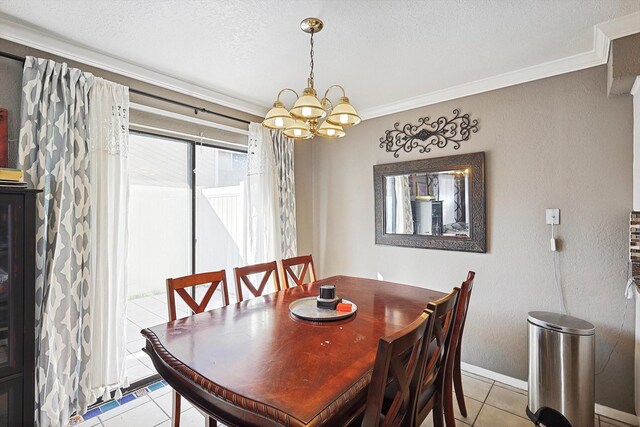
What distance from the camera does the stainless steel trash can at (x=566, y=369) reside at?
6.61 ft

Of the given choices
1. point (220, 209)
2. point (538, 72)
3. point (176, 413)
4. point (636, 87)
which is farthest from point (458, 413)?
point (220, 209)

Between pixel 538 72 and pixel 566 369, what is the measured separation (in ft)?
7.05

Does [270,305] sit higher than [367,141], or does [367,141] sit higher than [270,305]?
[367,141]

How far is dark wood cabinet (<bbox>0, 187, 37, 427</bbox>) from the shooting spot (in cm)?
170

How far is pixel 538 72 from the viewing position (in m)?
2.44

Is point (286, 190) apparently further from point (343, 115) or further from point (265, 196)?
point (343, 115)

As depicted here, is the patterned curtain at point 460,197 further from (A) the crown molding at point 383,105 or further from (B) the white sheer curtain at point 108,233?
(B) the white sheer curtain at point 108,233

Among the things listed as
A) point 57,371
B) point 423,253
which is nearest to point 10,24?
point 57,371

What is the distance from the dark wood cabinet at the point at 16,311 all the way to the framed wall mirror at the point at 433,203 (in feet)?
9.19

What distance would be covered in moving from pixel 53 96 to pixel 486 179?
325 cm

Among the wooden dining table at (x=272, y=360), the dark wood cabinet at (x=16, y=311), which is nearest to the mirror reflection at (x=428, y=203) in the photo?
the wooden dining table at (x=272, y=360)

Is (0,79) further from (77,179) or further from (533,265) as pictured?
(533,265)

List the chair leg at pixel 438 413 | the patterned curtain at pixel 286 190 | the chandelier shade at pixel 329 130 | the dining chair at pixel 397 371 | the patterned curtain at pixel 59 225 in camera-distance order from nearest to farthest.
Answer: the dining chair at pixel 397 371, the chair leg at pixel 438 413, the patterned curtain at pixel 59 225, the chandelier shade at pixel 329 130, the patterned curtain at pixel 286 190

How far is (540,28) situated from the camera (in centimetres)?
195
